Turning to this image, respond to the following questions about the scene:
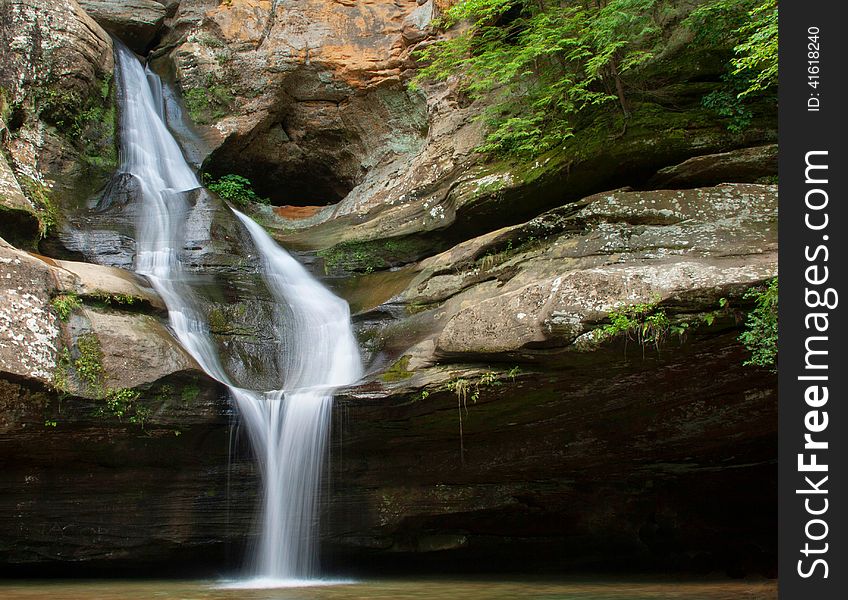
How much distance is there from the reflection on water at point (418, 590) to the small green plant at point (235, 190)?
27.5ft

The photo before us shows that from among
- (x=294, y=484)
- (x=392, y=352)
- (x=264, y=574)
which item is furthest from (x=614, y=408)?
(x=264, y=574)

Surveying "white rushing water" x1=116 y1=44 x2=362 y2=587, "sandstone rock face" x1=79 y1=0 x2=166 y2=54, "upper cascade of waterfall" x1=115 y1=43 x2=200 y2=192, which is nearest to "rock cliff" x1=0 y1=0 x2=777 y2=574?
"white rushing water" x1=116 y1=44 x2=362 y2=587

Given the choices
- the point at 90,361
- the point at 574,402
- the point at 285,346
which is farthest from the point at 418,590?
the point at 90,361

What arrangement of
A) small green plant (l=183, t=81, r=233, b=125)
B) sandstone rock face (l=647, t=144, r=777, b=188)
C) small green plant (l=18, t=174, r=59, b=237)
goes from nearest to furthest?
1. sandstone rock face (l=647, t=144, r=777, b=188)
2. small green plant (l=18, t=174, r=59, b=237)
3. small green plant (l=183, t=81, r=233, b=125)

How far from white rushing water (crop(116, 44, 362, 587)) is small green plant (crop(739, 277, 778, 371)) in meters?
4.56

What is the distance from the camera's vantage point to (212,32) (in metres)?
15.3

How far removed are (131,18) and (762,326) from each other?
1517cm

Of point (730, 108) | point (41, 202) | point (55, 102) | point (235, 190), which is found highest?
point (55, 102)

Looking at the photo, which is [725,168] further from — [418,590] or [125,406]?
[125,406]

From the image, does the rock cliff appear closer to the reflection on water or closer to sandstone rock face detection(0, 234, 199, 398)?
sandstone rock face detection(0, 234, 199, 398)

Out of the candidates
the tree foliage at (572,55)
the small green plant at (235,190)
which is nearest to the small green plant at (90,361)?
the tree foliage at (572,55)

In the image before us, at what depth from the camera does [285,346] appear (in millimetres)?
9742

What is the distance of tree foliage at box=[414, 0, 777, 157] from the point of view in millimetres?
8828

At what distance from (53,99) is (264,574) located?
31.2 ft
